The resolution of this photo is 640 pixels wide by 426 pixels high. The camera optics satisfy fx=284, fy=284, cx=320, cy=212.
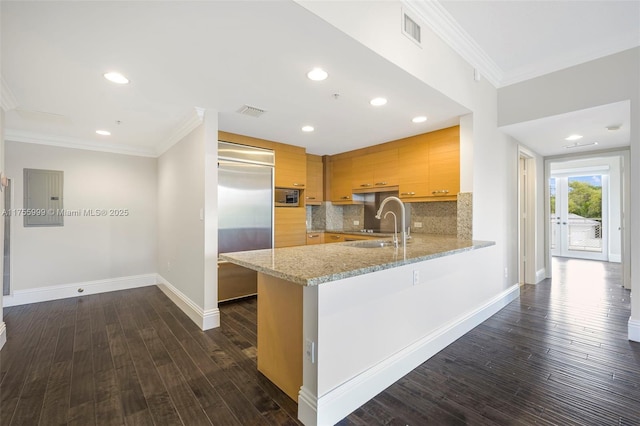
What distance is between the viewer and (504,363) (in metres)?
2.24

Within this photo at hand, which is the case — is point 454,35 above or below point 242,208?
above

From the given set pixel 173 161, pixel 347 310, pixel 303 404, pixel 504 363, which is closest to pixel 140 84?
pixel 173 161

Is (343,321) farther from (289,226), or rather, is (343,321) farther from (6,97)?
(6,97)

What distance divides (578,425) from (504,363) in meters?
0.64

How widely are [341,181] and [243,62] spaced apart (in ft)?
10.7

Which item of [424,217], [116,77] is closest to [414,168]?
[424,217]

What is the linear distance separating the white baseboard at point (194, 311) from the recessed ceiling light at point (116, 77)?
2259 mm

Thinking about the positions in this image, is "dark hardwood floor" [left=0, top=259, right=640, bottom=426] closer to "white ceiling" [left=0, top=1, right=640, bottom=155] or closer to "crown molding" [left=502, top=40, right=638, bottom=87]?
"white ceiling" [left=0, top=1, right=640, bottom=155]

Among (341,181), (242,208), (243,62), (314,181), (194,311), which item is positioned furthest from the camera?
(314,181)

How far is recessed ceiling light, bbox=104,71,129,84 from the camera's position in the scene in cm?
222

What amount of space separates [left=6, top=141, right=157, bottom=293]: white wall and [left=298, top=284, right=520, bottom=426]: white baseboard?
432cm

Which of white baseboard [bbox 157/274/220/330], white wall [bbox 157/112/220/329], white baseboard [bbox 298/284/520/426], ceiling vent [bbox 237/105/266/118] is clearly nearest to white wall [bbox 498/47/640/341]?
white baseboard [bbox 298/284/520/426]

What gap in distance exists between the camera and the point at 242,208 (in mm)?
3746

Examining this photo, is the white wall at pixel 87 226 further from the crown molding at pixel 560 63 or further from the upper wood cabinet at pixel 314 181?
the crown molding at pixel 560 63
